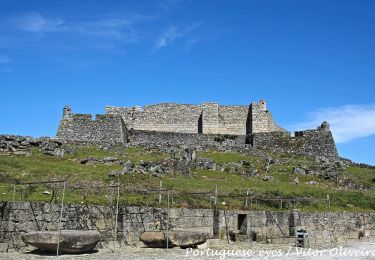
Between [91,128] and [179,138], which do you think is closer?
[91,128]

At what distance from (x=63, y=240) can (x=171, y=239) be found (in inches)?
208

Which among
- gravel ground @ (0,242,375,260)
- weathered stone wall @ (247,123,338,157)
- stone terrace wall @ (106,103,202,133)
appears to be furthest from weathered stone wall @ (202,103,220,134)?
gravel ground @ (0,242,375,260)

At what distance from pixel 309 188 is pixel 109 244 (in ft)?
65.3

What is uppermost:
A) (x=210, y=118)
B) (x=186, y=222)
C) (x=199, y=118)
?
(x=199, y=118)

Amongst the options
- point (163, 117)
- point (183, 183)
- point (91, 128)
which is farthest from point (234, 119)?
point (183, 183)

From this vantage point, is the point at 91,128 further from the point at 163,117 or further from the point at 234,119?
the point at 234,119

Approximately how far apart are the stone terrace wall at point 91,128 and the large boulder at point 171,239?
2984 cm

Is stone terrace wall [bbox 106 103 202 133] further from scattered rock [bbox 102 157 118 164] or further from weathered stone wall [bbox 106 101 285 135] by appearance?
scattered rock [bbox 102 157 118 164]

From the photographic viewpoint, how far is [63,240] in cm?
1819

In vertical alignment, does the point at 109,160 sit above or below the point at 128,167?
above

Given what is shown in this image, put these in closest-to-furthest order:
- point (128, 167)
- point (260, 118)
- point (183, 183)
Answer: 1. point (183, 183)
2. point (128, 167)
3. point (260, 118)

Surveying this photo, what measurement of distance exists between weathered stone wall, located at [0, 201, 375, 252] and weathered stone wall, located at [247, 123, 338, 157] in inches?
852

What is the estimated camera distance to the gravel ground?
1866 cm

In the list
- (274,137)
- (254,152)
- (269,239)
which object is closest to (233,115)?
(274,137)
